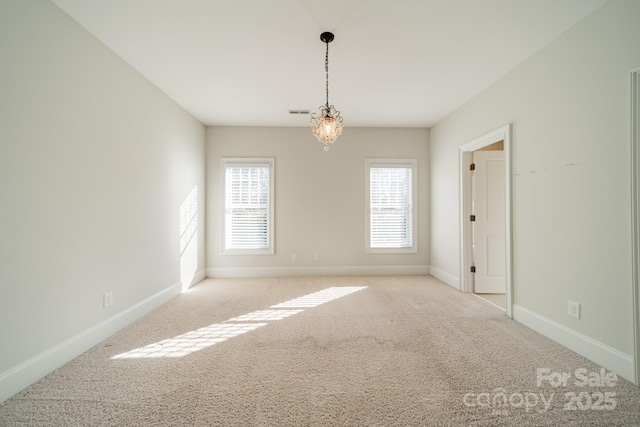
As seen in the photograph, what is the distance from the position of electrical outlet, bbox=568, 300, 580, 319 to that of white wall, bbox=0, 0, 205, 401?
14.3 feet

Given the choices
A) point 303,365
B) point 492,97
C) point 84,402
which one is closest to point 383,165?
point 492,97

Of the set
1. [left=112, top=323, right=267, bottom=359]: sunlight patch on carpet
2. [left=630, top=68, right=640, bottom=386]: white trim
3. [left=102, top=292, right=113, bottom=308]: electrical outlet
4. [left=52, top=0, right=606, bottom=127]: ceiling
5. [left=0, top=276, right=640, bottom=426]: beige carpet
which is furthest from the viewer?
[left=102, top=292, right=113, bottom=308]: electrical outlet

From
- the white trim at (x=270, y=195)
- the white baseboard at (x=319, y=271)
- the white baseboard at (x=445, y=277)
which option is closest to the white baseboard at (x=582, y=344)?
the white baseboard at (x=445, y=277)

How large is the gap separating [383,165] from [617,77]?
→ 3575mm

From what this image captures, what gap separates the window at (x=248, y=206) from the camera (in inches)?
213

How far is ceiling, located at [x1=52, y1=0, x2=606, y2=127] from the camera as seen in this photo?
2297 millimetres

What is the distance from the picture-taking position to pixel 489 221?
170 inches

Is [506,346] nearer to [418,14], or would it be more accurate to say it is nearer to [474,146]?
[474,146]

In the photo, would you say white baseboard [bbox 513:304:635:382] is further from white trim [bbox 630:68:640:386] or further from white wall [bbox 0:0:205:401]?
white wall [bbox 0:0:205:401]

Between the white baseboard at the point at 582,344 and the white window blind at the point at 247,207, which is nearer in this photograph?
the white baseboard at the point at 582,344

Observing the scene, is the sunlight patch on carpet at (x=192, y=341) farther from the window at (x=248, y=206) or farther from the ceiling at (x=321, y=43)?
the ceiling at (x=321, y=43)

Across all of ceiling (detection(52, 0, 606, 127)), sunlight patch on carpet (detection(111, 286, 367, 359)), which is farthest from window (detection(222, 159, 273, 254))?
sunlight patch on carpet (detection(111, 286, 367, 359))

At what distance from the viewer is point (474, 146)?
409 cm

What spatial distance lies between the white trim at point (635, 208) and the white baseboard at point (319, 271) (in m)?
3.56
